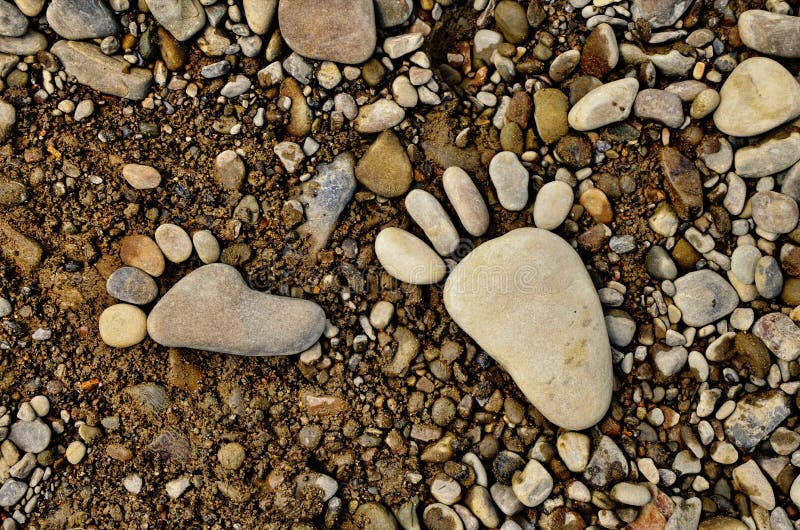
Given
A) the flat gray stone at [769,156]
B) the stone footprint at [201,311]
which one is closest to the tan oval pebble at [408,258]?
the stone footprint at [201,311]

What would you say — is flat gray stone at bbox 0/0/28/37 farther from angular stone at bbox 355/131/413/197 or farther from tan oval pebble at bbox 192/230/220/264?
angular stone at bbox 355/131/413/197

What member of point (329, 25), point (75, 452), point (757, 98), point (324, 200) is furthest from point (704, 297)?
point (75, 452)

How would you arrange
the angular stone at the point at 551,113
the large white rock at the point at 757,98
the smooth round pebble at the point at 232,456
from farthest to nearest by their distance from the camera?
the angular stone at the point at 551,113
the smooth round pebble at the point at 232,456
the large white rock at the point at 757,98

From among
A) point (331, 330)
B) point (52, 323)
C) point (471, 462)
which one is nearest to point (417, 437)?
point (471, 462)

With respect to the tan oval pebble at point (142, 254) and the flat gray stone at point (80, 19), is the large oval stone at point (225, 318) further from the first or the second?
the flat gray stone at point (80, 19)

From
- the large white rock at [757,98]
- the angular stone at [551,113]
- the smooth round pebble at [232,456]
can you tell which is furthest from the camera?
the angular stone at [551,113]

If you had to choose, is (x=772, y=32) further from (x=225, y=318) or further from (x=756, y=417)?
(x=225, y=318)

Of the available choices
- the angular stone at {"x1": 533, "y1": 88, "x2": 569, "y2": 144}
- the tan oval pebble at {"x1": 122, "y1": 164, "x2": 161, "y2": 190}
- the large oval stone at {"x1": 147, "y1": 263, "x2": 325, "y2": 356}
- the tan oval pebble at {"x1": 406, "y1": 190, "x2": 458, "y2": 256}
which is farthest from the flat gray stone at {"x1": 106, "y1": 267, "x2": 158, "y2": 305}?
the angular stone at {"x1": 533, "y1": 88, "x2": 569, "y2": 144}
